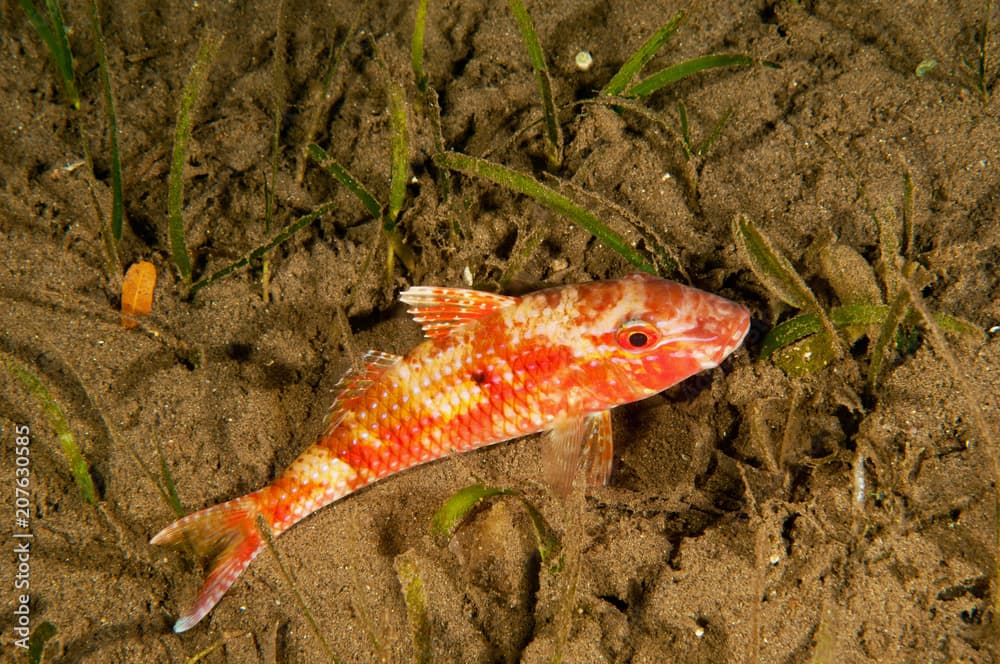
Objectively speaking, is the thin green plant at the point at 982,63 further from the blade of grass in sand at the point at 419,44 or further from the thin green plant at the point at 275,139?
the thin green plant at the point at 275,139

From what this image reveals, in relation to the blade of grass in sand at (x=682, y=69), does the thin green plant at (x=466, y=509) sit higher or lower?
lower

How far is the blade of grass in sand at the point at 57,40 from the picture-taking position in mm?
4258

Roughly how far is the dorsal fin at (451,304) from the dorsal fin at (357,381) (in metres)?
0.36

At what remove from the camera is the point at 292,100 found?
16.0ft

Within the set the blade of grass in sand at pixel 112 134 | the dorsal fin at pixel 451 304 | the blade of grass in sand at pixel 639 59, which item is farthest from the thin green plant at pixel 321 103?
the blade of grass in sand at pixel 639 59

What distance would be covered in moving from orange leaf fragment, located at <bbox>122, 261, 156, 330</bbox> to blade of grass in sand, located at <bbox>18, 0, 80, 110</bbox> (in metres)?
1.64

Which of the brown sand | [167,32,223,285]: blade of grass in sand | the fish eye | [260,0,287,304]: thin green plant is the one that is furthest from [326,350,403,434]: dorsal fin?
[167,32,223,285]: blade of grass in sand

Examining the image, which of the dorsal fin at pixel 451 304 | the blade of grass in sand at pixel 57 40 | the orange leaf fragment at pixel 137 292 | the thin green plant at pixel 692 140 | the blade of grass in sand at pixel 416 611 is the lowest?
the blade of grass in sand at pixel 416 611

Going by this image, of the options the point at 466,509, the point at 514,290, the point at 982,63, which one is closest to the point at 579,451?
the point at 466,509

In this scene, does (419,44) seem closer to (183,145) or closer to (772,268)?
(183,145)

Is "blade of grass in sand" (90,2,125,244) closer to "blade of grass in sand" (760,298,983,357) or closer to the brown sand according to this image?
the brown sand

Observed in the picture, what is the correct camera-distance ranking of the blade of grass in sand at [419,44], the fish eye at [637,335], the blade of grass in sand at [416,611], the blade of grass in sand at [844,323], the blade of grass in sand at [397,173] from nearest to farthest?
1. the blade of grass in sand at [416,611]
2. the blade of grass in sand at [844,323]
3. the fish eye at [637,335]
4. the blade of grass in sand at [397,173]
5. the blade of grass in sand at [419,44]

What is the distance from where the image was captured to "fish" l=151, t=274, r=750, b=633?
348 centimetres

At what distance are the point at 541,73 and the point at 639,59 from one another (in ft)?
2.75
